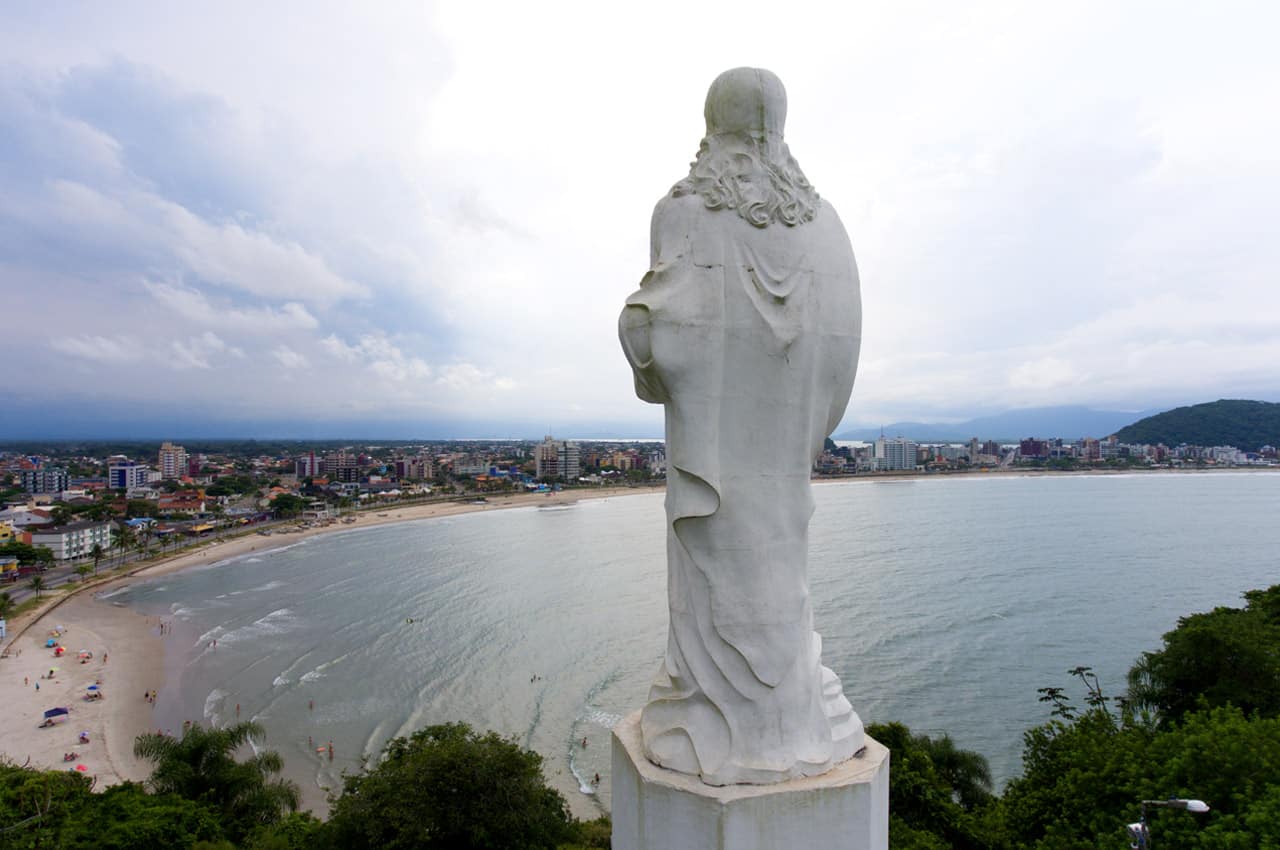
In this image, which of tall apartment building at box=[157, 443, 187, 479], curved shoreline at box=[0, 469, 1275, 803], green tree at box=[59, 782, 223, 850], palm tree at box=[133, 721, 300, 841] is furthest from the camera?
tall apartment building at box=[157, 443, 187, 479]

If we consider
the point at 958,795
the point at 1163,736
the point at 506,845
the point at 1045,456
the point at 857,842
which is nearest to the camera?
the point at 857,842

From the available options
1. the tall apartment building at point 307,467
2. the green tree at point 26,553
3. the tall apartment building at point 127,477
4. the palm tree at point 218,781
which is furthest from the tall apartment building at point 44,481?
the palm tree at point 218,781

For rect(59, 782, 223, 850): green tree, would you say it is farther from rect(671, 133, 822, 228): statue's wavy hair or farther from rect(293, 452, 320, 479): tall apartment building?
rect(293, 452, 320, 479): tall apartment building

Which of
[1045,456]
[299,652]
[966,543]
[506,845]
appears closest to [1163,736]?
[506,845]

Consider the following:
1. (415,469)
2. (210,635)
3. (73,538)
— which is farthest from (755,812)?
(415,469)

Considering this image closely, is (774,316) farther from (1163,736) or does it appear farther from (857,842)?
(1163,736)

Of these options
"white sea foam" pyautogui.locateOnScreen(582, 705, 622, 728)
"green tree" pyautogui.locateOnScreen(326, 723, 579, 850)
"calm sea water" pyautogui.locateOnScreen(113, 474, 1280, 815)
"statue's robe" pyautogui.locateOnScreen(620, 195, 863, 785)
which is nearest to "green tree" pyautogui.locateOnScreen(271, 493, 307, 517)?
"calm sea water" pyautogui.locateOnScreen(113, 474, 1280, 815)

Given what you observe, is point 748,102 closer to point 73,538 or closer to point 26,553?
point 26,553
